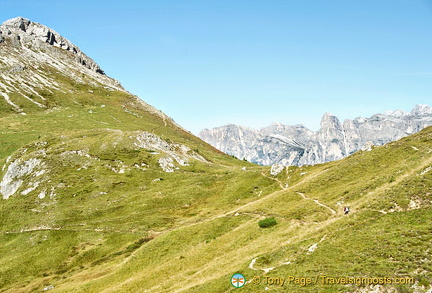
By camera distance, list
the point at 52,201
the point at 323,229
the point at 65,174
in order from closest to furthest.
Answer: the point at 323,229 < the point at 52,201 < the point at 65,174

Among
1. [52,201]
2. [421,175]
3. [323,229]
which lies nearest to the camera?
[323,229]

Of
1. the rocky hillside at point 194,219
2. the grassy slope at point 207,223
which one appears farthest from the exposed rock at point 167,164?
the grassy slope at point 207,223

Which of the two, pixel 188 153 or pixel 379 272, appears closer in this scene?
pixel 379 272

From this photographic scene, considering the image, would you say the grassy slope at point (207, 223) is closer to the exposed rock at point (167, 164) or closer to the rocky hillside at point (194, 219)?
the rocky hillside at point (194, 219)

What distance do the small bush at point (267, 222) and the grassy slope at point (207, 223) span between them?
0.83m

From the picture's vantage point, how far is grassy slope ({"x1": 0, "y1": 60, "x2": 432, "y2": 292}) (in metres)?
29.6

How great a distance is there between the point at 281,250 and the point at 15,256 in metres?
58.7

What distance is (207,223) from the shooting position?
57.6m

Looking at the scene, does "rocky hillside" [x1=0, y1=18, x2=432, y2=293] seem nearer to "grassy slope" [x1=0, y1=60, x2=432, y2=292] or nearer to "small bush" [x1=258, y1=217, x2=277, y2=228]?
"grassy slope" [x1=0, y1=60, x2=432, y2=292]

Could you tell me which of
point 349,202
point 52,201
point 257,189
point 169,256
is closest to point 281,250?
point 349,202

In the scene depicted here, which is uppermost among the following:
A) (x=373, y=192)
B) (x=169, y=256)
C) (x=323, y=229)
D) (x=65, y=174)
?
(x=65, y=174)

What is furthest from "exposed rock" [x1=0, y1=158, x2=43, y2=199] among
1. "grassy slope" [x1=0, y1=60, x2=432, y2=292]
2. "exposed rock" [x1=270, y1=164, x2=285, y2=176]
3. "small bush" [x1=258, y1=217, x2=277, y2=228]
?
"small bush" [x1=258, y1=217, x2=277, y2=228]

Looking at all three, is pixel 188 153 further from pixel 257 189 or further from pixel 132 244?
pixel 132 244

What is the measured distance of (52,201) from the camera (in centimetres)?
8288
